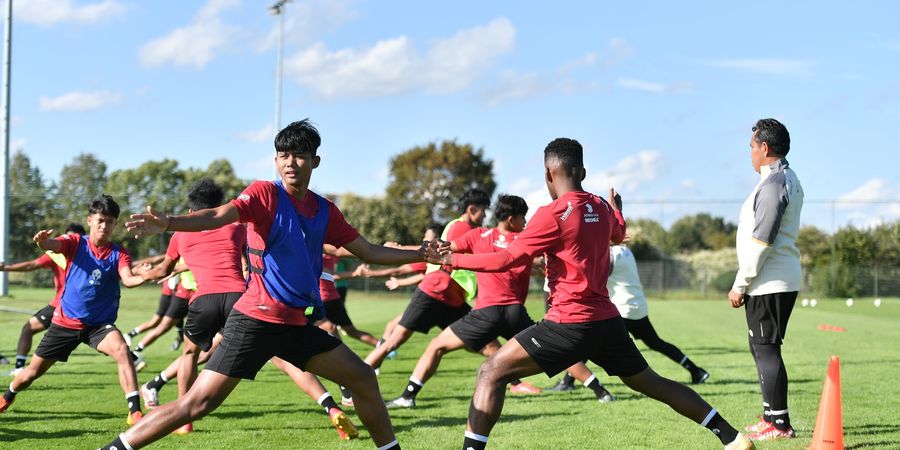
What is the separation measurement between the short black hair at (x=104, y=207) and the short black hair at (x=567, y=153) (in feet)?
13.8

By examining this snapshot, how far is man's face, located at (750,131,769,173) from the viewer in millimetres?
7125

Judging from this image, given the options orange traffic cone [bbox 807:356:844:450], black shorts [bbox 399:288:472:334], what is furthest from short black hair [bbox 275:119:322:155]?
black shorts [bbox 399:288:472:334]

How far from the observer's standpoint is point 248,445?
700 cm

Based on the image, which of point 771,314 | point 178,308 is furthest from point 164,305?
point 771,314

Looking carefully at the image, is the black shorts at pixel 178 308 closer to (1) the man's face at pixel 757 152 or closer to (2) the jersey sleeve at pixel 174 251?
(2) the jersey sleeve at pixel 174 251

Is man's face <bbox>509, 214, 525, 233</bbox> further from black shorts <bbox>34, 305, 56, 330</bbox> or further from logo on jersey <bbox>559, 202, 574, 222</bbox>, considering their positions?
black shorts <bbox>34, 305, 56, 330</bbox>

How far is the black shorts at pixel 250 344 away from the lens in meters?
5.12

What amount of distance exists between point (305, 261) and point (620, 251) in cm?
599

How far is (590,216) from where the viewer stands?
18.3ft

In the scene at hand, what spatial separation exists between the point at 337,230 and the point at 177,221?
4.00 ft

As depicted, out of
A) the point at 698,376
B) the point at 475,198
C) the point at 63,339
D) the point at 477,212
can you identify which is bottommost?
the point at 698,376

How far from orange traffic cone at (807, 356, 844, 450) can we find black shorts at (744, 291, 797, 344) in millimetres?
678

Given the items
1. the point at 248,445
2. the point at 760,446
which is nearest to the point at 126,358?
the point at 248,445

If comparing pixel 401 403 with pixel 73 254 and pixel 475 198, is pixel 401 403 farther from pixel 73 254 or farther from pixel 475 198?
pixel 73 254
